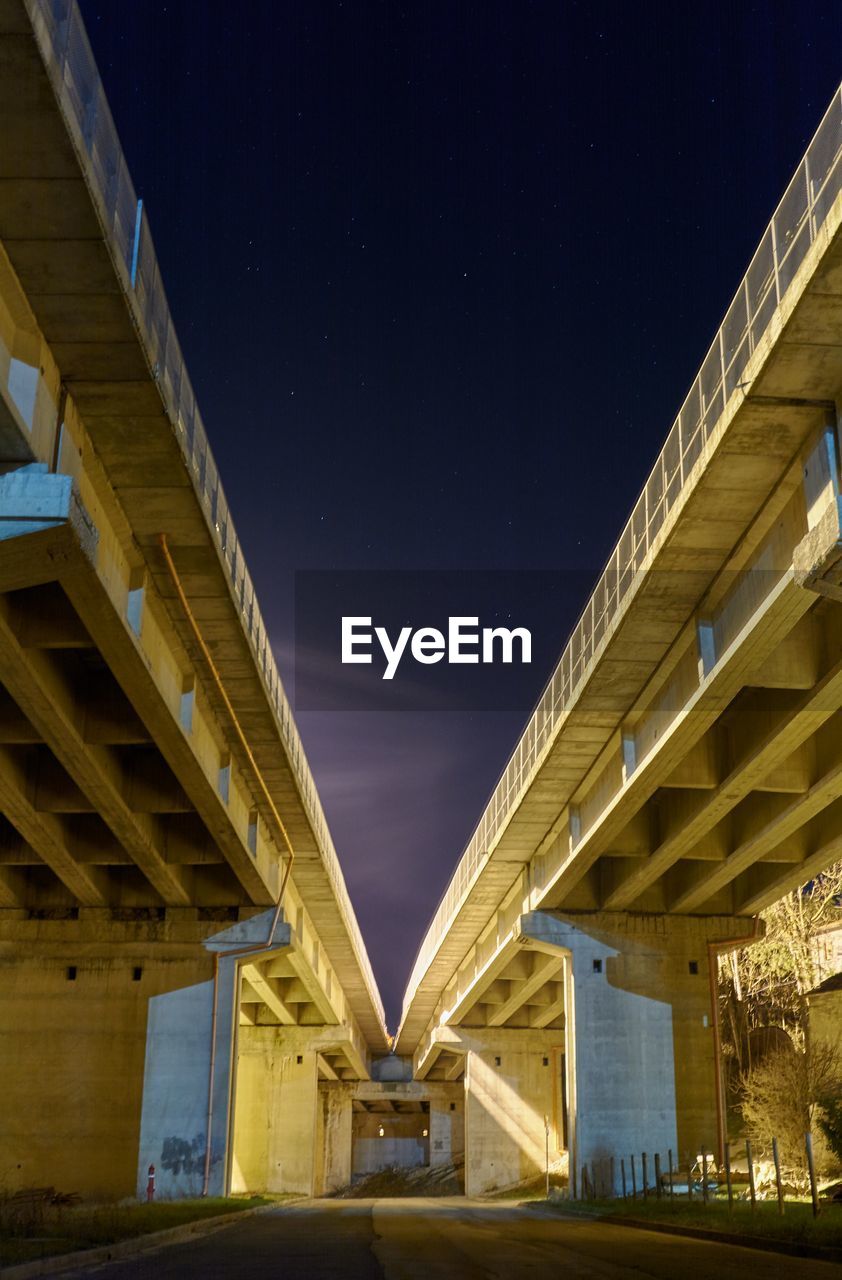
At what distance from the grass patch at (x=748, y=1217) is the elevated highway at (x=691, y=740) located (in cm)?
627

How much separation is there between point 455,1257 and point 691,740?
1009cm

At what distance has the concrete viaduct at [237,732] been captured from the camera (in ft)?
48.1

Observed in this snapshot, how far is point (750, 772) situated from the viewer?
977 inches

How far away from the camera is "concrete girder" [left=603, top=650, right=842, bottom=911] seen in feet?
70.0

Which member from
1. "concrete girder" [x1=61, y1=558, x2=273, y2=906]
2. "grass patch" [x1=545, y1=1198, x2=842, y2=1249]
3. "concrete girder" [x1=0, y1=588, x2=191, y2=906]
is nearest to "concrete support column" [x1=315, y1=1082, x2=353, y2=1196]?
"grass patch" [x1=545, y1=1198, x2=842, y2=1249]

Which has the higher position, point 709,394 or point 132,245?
point 132,245

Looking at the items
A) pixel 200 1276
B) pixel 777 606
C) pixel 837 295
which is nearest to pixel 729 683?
pixel 777 606

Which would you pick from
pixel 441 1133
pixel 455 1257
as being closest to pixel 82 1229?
pixel 455 1257

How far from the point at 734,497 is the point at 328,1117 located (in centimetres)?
7664

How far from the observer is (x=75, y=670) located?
2397 cm

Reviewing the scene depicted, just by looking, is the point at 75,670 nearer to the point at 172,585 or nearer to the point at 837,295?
the point at 172,585

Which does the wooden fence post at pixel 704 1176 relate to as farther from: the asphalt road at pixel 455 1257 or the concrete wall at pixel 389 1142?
the concrete wall at pixel 389 1142

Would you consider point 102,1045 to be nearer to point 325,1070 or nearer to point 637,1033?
point 637,1033

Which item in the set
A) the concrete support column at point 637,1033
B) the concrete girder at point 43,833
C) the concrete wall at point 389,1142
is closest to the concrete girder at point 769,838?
the concrete support column at point 637,1033
